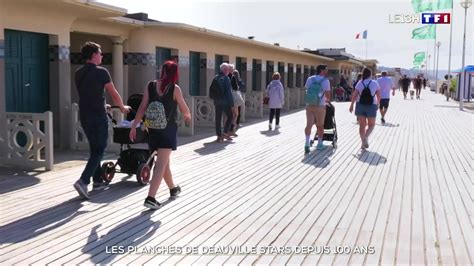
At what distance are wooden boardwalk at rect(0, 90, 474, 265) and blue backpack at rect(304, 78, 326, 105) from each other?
1054 millimetres

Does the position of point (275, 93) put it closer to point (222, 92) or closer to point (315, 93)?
point (222, 92)

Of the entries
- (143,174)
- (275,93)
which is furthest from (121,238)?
(275,93)

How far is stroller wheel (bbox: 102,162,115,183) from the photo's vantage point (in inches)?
266

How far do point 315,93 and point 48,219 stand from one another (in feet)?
18.5

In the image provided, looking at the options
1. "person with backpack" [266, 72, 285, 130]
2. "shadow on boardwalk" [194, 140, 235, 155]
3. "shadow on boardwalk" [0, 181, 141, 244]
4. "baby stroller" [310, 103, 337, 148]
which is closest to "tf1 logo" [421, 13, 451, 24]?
"person with backpack" [266, 72, 285, 130]

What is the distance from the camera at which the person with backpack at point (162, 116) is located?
223 inches

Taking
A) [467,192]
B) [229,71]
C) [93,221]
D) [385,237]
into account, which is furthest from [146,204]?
[229,71]

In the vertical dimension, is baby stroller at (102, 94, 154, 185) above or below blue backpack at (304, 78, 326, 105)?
below

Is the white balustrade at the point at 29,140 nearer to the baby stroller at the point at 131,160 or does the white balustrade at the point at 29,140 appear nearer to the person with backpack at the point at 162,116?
the baby stroller at the point at 131,160

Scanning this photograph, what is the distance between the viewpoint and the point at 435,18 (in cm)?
3381

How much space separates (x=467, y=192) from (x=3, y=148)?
249 inches

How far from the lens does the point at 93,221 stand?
5262mm

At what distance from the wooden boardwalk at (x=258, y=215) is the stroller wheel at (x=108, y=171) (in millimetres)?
134

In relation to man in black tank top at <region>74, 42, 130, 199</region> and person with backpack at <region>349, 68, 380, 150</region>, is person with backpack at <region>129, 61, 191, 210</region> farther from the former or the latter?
person with backpack at <region>349, 68, 380, 150</region>
